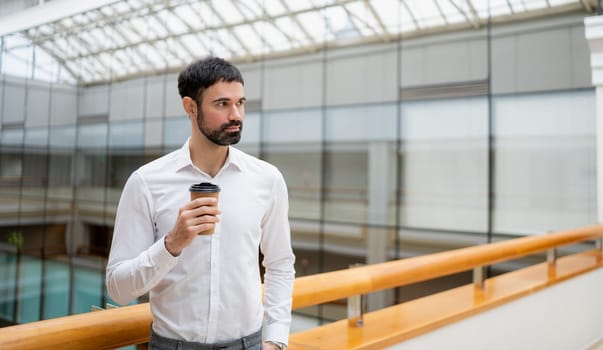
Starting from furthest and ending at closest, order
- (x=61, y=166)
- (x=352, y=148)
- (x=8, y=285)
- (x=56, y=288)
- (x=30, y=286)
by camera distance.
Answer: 1. (x=8, y=285)
2. (x=30, y=286)
3. (x=56, y=288)
4. (x=61, y=166)
5. (x=352, y=148)

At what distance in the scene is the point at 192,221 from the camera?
0.98 m

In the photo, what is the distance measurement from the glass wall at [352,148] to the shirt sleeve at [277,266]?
8984mm

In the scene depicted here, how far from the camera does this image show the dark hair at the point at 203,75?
117cm

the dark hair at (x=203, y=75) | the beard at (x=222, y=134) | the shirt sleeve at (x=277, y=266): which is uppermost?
the dark hair at (x=203, y=75)

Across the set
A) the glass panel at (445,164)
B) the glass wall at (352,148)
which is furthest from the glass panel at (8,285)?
the glass panel at (445,164)

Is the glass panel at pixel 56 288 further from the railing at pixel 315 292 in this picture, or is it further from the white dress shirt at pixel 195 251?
the white dress shirt at pixel 195 251

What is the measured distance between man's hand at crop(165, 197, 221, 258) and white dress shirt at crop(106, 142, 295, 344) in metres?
0.10

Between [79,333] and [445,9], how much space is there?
33.8 feet

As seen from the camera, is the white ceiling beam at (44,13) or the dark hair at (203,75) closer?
the dark hair at (203,75)

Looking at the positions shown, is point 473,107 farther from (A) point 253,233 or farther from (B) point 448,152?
(A) point 253,233

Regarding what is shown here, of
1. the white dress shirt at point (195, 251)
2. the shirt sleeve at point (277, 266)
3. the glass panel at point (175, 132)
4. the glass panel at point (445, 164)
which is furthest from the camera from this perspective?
the glass panel at point (175, 132)

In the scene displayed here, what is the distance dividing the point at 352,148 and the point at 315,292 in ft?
32.1

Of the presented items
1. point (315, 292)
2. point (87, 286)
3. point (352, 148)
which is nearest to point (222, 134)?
point (315, 292)

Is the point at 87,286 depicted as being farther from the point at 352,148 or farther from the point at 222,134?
the point at 222,134
